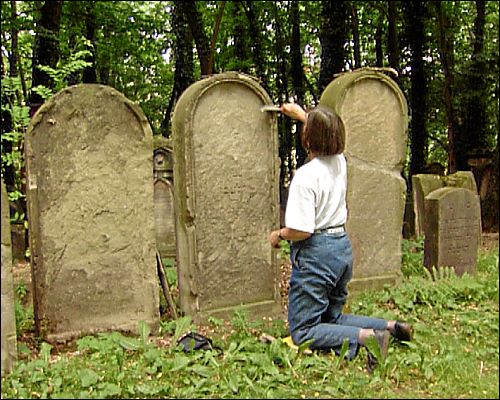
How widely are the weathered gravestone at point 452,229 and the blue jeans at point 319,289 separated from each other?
7.62ft

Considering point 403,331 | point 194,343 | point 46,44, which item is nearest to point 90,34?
point 46,44

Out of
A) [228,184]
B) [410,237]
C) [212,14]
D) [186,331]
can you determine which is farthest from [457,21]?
[186,331]

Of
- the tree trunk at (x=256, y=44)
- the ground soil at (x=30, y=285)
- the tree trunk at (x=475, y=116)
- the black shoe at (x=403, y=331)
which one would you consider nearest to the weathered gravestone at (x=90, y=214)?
the ground soil at (x=30, y=285)

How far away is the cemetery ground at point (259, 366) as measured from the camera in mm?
3418

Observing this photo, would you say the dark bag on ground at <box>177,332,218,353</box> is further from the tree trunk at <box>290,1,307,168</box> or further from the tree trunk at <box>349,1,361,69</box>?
the tree trunk at <box>290,1,307,168</box>

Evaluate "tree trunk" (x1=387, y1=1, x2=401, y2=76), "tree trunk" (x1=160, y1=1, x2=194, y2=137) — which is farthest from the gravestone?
"tree trunk" (x1=387, y1=1, x2=401, y2=76)

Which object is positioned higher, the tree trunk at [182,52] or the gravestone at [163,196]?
the tree trunk at [182,52]

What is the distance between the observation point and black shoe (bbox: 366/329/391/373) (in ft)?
12.4

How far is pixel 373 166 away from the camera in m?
6.03

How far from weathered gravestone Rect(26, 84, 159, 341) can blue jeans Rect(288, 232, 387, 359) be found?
4.63ft

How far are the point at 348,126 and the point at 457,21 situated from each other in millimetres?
11204

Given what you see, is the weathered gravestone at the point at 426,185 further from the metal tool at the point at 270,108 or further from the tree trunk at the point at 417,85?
the tree trunk at the point at 417,85

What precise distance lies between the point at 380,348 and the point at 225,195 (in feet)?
6.75

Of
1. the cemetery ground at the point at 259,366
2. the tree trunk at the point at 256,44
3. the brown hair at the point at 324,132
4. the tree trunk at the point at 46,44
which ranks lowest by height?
the cemetery ground at the point at 259,366
